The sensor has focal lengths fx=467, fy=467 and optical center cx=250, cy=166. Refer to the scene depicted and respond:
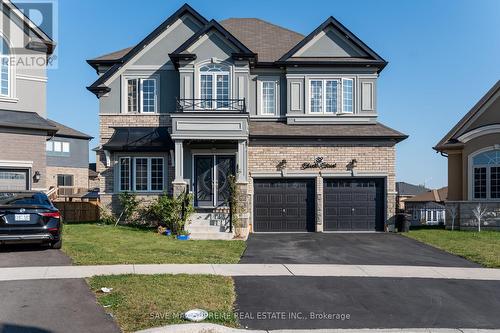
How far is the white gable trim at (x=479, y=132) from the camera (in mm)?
20406

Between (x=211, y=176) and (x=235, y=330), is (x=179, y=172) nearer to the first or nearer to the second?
(x=211, y=176)

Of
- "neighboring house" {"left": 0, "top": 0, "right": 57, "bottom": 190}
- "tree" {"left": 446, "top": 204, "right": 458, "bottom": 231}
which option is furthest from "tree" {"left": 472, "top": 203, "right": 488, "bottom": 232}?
"neighboring house" {"left": 0, "top": 0, "right": 57, "bottom": 190}

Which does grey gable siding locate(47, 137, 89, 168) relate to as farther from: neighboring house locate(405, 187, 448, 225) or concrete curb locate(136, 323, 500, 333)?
concrete curb locate(136, 323, 500, 333)

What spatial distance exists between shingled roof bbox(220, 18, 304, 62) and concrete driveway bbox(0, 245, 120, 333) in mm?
15884

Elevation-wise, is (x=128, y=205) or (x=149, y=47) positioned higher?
(x=149, y=47)

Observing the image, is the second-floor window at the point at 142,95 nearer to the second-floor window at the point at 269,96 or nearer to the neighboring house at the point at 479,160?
the second-floor window at the point at 269,96

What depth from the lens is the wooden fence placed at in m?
22.1

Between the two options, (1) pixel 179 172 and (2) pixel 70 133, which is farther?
(2) pixel 70 133

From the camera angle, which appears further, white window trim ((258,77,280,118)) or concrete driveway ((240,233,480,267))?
white window trim ((258,77,280,118))

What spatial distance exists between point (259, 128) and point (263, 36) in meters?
6.18

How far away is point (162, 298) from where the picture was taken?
7.62 m

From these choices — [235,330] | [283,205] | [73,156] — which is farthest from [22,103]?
[73,156]

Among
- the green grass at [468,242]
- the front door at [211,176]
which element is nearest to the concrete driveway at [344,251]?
the green grass at [468,242]

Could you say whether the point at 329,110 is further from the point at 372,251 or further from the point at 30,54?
the point at 30,54
